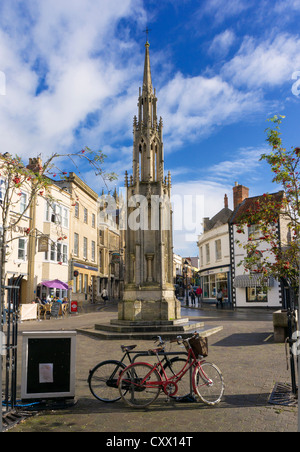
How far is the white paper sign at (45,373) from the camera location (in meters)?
6.27

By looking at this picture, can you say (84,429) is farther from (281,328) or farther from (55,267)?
(55,267)

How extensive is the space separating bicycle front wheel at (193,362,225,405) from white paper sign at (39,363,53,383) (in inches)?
97.5

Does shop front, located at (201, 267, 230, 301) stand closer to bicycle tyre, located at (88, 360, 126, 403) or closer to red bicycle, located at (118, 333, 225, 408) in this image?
red bicycle, located at (118, 333, 225, 408)

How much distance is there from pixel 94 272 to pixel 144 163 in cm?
3194

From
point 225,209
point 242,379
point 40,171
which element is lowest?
point 242,379

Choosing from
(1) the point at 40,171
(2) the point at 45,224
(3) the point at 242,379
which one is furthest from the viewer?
(2) the point at 45,224

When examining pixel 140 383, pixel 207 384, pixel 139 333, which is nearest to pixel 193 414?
pixel 207 384

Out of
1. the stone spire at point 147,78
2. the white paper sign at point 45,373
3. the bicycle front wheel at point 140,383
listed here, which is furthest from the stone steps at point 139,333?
the stone spire at point 147,78

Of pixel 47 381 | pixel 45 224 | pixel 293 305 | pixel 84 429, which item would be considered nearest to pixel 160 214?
pixel 293 305

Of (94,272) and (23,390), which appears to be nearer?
(23,390)

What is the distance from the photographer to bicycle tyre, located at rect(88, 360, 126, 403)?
252 inches

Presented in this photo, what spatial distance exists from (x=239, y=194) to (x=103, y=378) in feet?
114

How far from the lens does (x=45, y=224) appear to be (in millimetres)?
32812

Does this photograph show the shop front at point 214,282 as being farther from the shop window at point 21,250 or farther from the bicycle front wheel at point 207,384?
the bicycle front wheel at point 207,384
